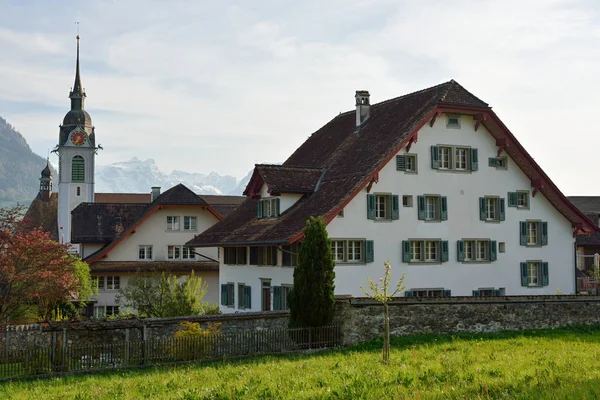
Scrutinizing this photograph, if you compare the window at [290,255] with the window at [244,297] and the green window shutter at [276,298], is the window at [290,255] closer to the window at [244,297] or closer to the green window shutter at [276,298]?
the green window shutter at [276,298]

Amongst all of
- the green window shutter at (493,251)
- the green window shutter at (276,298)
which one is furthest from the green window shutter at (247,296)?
the green window shutter at (493,251)

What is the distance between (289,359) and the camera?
25.3 m

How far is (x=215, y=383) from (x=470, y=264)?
70.4 ft

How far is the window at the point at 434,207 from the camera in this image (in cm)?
3747

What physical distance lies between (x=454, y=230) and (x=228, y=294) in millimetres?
12561

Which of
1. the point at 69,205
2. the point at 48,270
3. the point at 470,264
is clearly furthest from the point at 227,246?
the point at 69,205

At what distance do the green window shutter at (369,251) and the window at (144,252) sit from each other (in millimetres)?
25062

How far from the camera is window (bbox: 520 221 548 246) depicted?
40594 millimetres

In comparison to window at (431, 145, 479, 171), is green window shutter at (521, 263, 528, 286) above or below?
below

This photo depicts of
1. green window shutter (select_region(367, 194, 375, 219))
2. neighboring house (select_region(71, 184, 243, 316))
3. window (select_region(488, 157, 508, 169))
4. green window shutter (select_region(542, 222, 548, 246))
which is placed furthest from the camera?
neighboring house (select_region(71, 184, 243, 316))

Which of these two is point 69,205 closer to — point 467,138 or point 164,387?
point 467,138

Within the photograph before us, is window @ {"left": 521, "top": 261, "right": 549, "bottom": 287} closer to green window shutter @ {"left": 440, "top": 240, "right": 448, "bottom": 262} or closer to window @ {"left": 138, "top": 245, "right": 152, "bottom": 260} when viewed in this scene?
green window shutter @ {"left": 440, "top": 240, "right": 448, "bottom": 262}

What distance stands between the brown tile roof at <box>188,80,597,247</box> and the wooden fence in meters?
6.64

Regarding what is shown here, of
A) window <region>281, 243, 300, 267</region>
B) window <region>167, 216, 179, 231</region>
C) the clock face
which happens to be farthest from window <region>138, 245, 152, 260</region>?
the clock face
